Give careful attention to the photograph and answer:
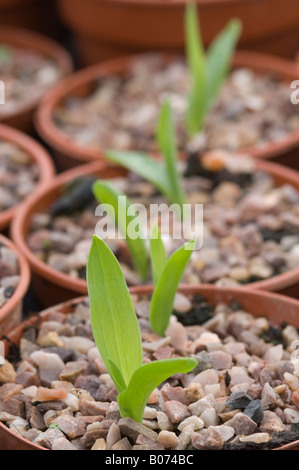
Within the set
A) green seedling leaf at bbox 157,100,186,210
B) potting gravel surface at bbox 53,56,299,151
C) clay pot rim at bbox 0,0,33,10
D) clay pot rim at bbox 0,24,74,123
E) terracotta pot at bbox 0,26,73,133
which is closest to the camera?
green seedling leaf at bbox 157,100,186,210

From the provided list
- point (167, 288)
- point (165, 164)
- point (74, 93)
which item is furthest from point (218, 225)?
point (74, 93)

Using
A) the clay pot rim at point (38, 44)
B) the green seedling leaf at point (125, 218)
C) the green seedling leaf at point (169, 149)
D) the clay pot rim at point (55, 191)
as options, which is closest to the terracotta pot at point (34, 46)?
the clay pot rim at point (38, 44)

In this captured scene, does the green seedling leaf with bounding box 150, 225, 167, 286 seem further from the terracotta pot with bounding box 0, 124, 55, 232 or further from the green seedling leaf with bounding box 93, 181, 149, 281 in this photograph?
the terracotta pot with bounding box 0, 124, 55, 232

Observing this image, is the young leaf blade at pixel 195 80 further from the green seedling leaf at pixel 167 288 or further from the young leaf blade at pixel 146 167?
the green seedling leaf at pixel 167 288

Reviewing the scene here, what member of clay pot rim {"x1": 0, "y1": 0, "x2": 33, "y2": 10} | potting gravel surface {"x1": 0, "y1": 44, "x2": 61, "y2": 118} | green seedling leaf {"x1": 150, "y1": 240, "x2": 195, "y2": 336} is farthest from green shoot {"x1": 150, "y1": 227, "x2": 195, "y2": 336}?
clay pot rim {"x1": 0, "y1": 0, "x2": 33, "y2": 10}

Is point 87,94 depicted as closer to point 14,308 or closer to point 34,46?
point 34,46

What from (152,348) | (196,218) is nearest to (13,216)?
(196,218)
